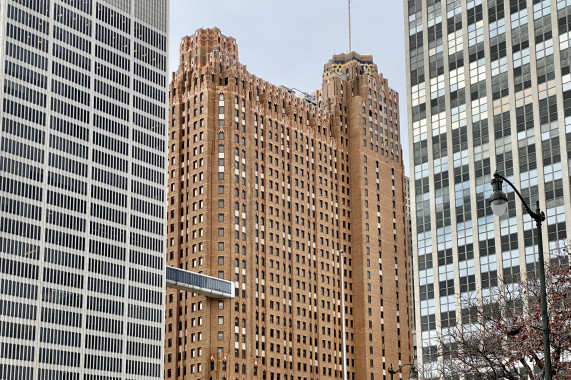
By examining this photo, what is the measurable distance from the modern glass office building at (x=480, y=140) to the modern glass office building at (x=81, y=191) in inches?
2213

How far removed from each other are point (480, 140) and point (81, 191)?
67.5 meters

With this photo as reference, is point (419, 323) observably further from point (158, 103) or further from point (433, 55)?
point (158, 103)

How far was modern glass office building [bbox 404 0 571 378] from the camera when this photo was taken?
114 m

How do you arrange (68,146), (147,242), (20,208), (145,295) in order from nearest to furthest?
(20,208), (68,146), (145,295), (147,242)

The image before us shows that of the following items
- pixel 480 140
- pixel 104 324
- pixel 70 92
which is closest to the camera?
pixel 480 140

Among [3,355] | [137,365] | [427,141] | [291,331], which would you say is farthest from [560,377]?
[291,331]

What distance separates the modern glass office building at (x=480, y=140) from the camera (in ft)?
376

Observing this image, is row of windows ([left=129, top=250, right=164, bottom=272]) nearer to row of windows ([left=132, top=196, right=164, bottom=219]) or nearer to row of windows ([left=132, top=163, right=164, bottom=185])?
row of windows ([left=132, top=196, right=164, bottom=219])

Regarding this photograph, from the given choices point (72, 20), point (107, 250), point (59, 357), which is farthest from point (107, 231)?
point (72, 20)

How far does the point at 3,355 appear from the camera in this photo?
446ft

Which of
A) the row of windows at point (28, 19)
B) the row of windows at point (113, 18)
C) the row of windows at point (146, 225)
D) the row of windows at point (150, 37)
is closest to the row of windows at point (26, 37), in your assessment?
the row of windows at point (28, 19)

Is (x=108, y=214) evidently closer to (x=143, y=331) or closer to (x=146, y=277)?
(x=146, y=277)

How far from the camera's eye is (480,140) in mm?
121750

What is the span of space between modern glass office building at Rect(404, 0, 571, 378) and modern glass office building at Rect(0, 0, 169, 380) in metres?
56.2
